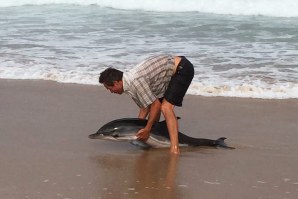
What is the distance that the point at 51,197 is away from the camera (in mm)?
4328

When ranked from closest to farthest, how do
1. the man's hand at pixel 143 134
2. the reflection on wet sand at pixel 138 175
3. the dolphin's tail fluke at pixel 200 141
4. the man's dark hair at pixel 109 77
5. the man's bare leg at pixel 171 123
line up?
the reflection on wet sand at pixel 138 175, the man's dark hair at pixel 109 77, the man's hand at pixel 143 134, the man's bare leg at pixel 171 123, the dolphin's tail fluke at pixel 200 141

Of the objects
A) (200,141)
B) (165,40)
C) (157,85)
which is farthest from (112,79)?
(165,40)

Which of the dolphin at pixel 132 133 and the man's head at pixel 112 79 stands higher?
the man's head at pixel 112 79

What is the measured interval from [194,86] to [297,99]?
4.42 feet

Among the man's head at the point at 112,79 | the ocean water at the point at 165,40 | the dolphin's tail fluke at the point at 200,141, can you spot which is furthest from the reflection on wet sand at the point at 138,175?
the ocean water at the point at 165,40

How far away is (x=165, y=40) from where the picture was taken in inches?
505

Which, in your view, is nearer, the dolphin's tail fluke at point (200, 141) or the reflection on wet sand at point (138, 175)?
the reflection on wet sand at point (138, 175)

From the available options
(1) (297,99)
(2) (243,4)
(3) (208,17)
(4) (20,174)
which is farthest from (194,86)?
(2) (243,4)

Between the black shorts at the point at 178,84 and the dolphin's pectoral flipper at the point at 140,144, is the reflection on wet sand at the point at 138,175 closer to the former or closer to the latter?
the dolphin's pectoral flipper at the point at 140,144

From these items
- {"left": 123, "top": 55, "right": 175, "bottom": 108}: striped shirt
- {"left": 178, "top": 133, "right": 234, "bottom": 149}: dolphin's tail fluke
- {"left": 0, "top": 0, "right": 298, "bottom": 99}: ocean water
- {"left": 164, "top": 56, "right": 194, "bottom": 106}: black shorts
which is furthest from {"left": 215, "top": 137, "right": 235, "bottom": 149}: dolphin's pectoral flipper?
{"left": 0, "top": 0, "right": 298, "bottom": 99}: ocean water

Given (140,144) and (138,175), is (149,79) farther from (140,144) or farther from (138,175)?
(138,175)

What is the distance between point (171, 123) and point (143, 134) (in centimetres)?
28

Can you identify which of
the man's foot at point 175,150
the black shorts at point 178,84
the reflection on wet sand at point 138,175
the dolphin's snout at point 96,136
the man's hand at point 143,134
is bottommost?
the reflection on wet sand at point 138,175

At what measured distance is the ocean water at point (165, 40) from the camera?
8.84m
